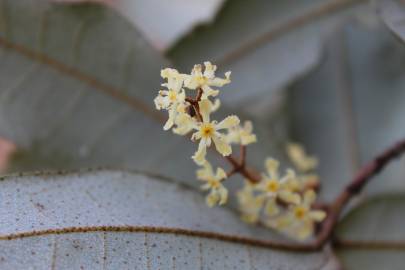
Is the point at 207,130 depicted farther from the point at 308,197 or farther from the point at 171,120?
the point at 308,197

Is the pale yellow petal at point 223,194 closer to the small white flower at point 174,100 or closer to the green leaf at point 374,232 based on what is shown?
the small white flower at point 174,100

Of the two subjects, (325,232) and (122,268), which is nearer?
(122,268)

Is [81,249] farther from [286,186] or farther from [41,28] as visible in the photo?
[41,28]

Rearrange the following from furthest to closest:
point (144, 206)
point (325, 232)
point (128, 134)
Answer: point (128, 134), point (325, 232), point (144, 206)

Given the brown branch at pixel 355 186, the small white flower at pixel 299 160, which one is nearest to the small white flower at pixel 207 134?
the brown branch at pixel 355 186

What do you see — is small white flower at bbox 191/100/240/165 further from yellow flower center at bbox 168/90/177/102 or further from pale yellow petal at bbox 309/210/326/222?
pale yellow petal at bbox 309/210/326/222

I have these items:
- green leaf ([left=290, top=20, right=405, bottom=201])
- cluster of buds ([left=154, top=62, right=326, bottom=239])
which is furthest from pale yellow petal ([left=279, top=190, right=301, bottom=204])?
green leaf ([left=290, top=20, right=405, bottom=201])

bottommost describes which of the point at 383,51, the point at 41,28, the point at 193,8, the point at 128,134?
the point at 128,134

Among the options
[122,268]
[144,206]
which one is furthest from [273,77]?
[122,268]
